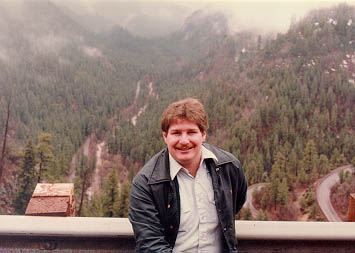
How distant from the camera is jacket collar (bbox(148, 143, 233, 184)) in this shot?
4.19ft

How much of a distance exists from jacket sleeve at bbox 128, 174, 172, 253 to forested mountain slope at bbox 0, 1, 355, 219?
24090mm

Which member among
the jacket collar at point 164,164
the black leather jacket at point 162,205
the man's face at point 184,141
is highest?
the man's face at point 184,141

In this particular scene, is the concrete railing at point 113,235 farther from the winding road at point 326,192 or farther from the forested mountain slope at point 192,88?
the winding road at point 326,192

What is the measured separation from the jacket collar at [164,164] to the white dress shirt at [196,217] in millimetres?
25

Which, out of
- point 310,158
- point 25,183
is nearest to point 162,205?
point 25,183

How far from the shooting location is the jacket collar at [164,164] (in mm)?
1277

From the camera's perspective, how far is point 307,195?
33.1 m

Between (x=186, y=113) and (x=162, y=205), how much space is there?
365 millimetres

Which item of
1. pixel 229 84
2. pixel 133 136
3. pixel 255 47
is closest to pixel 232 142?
pixel 133 136

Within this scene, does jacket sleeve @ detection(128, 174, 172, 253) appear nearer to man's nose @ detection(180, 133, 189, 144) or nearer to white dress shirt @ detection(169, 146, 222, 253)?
white dress shirt @ detection(169, 146, 222, 253)

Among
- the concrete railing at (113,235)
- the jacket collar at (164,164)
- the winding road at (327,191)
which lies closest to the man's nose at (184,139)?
the jacket collar at (164,164)

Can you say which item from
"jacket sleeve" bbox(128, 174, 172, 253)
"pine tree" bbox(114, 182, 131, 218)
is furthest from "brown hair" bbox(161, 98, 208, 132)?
"pine tree" bbox(114, 182, 131, 218)

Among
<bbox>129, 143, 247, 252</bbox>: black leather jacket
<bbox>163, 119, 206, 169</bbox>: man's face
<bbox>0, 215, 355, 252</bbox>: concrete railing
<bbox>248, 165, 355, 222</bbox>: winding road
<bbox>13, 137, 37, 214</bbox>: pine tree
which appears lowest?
<bbox>248, 165, 355, 222</bbox>: winding road

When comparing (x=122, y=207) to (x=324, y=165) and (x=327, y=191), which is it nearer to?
(x=327, y=191)
